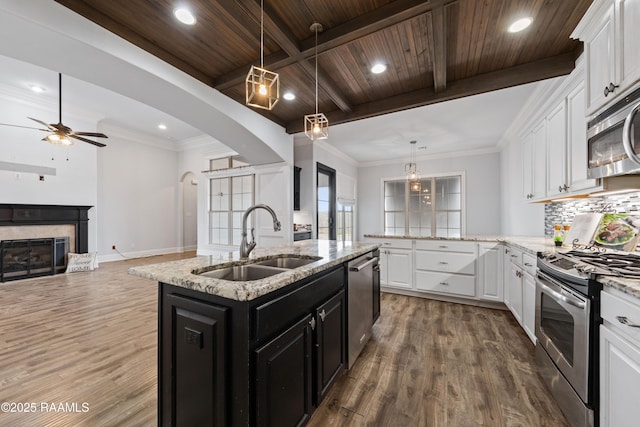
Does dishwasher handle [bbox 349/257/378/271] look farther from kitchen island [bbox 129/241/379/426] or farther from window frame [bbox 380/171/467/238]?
window frame [bbox 380/171/467/238]

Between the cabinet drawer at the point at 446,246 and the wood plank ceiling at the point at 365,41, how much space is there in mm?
1876

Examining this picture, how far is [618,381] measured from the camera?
45.0 inches

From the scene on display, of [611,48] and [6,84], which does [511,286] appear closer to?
[611,48]

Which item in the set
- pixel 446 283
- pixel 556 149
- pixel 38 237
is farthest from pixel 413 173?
pixel 38 237

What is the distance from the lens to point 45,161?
4.95 metres


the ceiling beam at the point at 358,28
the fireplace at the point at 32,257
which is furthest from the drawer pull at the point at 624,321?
the fireplace at the point at 32,257

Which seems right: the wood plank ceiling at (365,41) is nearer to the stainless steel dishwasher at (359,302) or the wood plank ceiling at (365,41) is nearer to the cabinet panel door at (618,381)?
the stainless steel dishwasher at (359,302)

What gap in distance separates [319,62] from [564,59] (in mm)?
2404

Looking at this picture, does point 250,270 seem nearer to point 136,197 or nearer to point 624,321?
point 624,321

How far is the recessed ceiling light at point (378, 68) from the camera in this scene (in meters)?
2.81

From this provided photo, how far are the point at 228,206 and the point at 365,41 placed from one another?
5258mm

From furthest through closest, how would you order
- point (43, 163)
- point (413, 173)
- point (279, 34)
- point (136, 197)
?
point (136, 197), point (413, 173), point (43, 163), point (279, 34)

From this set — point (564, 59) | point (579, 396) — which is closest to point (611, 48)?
point (564, 59)

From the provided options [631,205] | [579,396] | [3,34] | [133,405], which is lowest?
[133,405]
